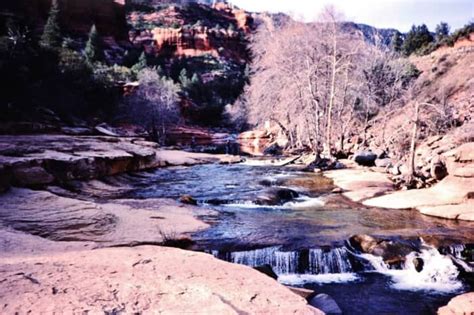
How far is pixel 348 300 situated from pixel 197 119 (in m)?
44.9

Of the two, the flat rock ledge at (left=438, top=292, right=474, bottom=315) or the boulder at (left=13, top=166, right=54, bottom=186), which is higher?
the boulder at (left=13, top=166, right=54, bottom=186)

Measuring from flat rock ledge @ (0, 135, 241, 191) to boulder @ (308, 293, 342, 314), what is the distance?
8.52m

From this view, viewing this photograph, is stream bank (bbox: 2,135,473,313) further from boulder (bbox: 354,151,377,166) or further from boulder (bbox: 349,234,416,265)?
boulder (bbox: 354,151,377,166)

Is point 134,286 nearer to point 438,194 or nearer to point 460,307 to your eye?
point 460,307

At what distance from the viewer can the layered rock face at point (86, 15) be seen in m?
64.8

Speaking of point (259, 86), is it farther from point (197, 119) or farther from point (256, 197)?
point (197, 119)

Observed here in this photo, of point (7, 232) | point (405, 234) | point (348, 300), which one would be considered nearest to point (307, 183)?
point (405, 234)

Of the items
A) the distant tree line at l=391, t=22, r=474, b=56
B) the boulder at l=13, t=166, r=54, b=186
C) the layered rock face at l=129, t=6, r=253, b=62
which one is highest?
the layered rock face at l=129, t=6, r=253, b=62

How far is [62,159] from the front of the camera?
46.6ft

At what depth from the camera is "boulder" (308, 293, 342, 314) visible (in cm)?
625

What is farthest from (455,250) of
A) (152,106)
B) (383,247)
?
(152,106)

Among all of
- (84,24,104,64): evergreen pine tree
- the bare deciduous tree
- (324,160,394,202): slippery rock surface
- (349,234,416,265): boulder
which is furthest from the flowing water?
(84,24,104,64): evergreen pine tree

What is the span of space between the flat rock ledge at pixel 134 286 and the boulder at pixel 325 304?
0.79 meters

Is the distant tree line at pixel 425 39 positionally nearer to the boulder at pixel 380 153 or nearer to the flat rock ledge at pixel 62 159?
the boulder at pixel 380 153
